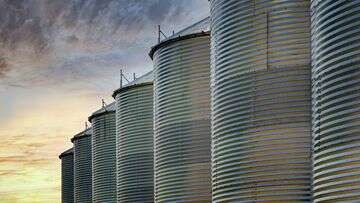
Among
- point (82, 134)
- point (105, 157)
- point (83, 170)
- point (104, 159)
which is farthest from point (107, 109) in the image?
point (82, 134)

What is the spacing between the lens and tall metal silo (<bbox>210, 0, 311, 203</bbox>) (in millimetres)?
24922

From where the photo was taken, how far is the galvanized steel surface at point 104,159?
5025cm

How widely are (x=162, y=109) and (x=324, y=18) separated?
1500 centimetres

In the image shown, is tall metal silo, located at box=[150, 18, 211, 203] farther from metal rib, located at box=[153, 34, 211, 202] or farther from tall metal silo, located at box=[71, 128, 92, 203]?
tall metal silo, located at box=[71, 128, 92, 203]

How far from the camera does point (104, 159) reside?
5097 centimetres

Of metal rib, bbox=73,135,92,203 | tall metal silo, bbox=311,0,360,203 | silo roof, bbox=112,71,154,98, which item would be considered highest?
silo roof, bbox=112,71,154,98

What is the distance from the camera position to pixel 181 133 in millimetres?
34688

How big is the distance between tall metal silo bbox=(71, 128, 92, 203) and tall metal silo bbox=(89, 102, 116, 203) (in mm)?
6162

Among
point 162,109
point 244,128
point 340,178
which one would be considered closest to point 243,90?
point 244,128

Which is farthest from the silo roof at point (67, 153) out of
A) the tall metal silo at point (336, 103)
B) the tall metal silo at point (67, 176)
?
the tall metal silo at point (336, 103)

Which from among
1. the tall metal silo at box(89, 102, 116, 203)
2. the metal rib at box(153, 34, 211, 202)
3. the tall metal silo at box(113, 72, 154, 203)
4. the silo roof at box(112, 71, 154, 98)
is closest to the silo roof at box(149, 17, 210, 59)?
the metal rib at box(153, 34, 211, 202)

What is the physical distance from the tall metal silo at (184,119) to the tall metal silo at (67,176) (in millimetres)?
31717

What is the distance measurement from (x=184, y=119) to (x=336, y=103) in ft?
46.5

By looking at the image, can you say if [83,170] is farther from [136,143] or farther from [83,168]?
[136,143]
